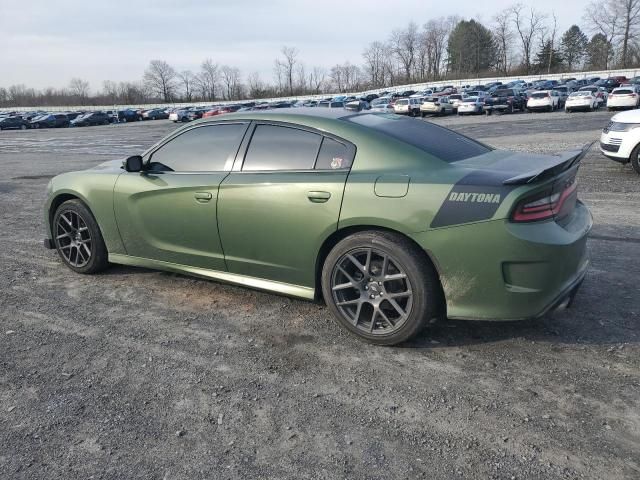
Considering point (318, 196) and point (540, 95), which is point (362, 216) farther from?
point (540, 95)

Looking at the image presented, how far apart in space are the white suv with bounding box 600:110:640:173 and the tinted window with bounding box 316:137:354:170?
26.1 ft

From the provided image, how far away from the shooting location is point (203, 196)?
4.07m

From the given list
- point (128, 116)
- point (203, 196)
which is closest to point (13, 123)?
point (128, 116)

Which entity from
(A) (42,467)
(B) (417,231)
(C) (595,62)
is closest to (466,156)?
(B) (417,231)

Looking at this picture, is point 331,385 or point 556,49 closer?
point 331,385

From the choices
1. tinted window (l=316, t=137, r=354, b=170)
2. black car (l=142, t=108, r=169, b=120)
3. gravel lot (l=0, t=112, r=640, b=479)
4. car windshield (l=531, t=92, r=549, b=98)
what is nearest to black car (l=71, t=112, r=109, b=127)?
black car (l=142, t=108, r=169, b=120)

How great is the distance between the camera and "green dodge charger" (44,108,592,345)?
3.11 m

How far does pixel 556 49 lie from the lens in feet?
332

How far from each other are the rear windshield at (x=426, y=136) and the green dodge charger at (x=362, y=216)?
0.02m

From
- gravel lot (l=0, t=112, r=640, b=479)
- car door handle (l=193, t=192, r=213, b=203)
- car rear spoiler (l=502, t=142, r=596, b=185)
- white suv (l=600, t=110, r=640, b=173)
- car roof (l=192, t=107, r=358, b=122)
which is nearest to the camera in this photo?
gravel lot (l=0, t=112, r=640, b=479)

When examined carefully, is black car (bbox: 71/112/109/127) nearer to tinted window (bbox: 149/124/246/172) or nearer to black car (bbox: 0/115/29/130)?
black car (bbox: 0/115/29/130)

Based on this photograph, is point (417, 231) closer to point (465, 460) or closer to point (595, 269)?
point (465, 460)

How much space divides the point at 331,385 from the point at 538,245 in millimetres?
1456

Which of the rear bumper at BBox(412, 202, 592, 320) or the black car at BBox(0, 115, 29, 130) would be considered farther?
the black car at BBox(0, 115, 29, 130)
